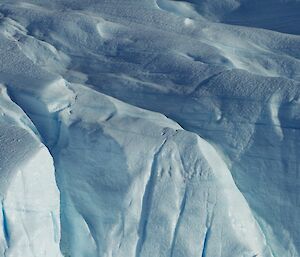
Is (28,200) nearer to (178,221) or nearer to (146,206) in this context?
(146,206)

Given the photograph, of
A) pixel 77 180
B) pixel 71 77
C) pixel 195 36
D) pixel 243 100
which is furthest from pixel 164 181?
pixel 195 36

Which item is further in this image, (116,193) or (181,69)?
(181,69)

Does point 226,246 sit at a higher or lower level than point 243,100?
lower

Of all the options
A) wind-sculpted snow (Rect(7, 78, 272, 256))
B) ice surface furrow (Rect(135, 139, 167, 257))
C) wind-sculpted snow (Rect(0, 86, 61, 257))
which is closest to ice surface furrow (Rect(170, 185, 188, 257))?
wind-sculpted snow (Rect(7, 78, 272, 256))

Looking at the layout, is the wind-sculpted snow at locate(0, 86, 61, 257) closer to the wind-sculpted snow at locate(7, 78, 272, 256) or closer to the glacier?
the glacier

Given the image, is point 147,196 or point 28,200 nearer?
point 28,200

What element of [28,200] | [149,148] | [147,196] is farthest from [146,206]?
[28,200]

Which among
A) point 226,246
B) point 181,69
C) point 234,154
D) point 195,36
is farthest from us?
point 195,36

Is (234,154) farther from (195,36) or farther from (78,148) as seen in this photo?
(195,36)
